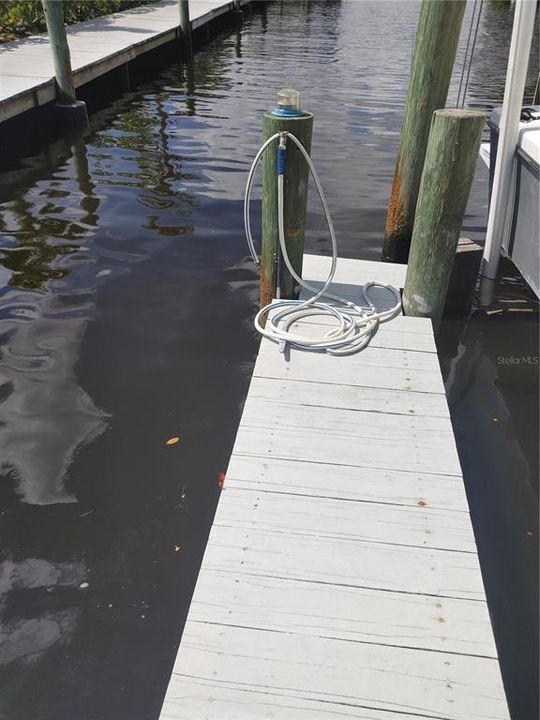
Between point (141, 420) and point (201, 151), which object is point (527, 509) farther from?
point (201, 151)

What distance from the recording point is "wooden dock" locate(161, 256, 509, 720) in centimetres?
203

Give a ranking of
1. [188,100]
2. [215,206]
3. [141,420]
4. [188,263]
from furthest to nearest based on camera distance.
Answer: [188,100] < [215,206] < [188,263] < [141,420]

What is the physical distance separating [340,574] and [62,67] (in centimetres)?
966

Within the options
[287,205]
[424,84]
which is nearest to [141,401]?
[287,205]

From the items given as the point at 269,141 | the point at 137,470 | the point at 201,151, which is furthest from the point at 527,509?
the point at 201,151

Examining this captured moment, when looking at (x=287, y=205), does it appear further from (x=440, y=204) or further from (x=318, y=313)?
(x=440, y=204)

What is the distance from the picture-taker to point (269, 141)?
371cm

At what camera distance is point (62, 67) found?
9.60 meters

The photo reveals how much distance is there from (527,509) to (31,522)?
9.23 ft

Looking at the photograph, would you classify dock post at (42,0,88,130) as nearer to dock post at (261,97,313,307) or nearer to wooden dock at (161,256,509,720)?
dock post at (261,97,313,307)

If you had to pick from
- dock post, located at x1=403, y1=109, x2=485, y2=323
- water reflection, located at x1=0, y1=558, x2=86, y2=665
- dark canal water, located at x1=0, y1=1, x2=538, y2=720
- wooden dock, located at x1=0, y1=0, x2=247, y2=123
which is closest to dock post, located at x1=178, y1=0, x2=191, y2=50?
wooden dock, located at x1=0, y1=0, x2=247, y2=123

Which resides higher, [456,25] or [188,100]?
[456,25]

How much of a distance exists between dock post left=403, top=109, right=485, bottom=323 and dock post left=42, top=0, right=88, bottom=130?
7569 mm

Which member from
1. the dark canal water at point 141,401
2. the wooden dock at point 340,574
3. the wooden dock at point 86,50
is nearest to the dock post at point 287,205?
the dark canal water at point 141,401
